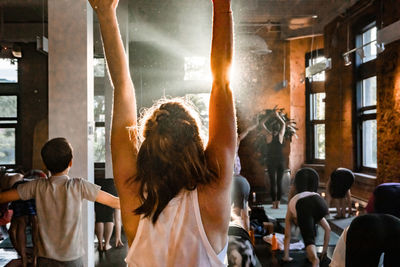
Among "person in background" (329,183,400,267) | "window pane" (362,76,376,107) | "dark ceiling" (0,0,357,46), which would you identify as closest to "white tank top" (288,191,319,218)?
"person in background" (329,183,400,267)

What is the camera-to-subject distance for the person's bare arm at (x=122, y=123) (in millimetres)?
813

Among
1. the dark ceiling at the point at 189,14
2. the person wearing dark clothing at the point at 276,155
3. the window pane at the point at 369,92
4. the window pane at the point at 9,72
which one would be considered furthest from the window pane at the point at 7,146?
the window pane at the point at 369,92

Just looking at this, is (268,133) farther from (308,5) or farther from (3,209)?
(3,209)

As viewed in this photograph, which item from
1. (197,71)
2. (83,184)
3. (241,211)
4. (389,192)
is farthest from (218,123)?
(197,71)

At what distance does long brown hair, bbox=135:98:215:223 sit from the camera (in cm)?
79

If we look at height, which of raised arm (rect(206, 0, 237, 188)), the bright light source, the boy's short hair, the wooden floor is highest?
the bright light source

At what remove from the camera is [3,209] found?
532 cm

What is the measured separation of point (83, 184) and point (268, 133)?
688cm

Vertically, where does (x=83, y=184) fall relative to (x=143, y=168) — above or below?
below

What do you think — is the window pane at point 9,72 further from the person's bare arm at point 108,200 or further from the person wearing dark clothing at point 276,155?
the person's bare arm at point 108,200

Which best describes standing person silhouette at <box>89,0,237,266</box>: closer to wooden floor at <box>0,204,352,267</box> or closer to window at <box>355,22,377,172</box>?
wooden floor at <box>0,204,352,267</box>

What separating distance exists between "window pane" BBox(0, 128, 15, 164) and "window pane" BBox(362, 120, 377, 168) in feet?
25.4

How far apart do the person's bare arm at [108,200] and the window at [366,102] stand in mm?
6004

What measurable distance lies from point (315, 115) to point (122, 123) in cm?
788
